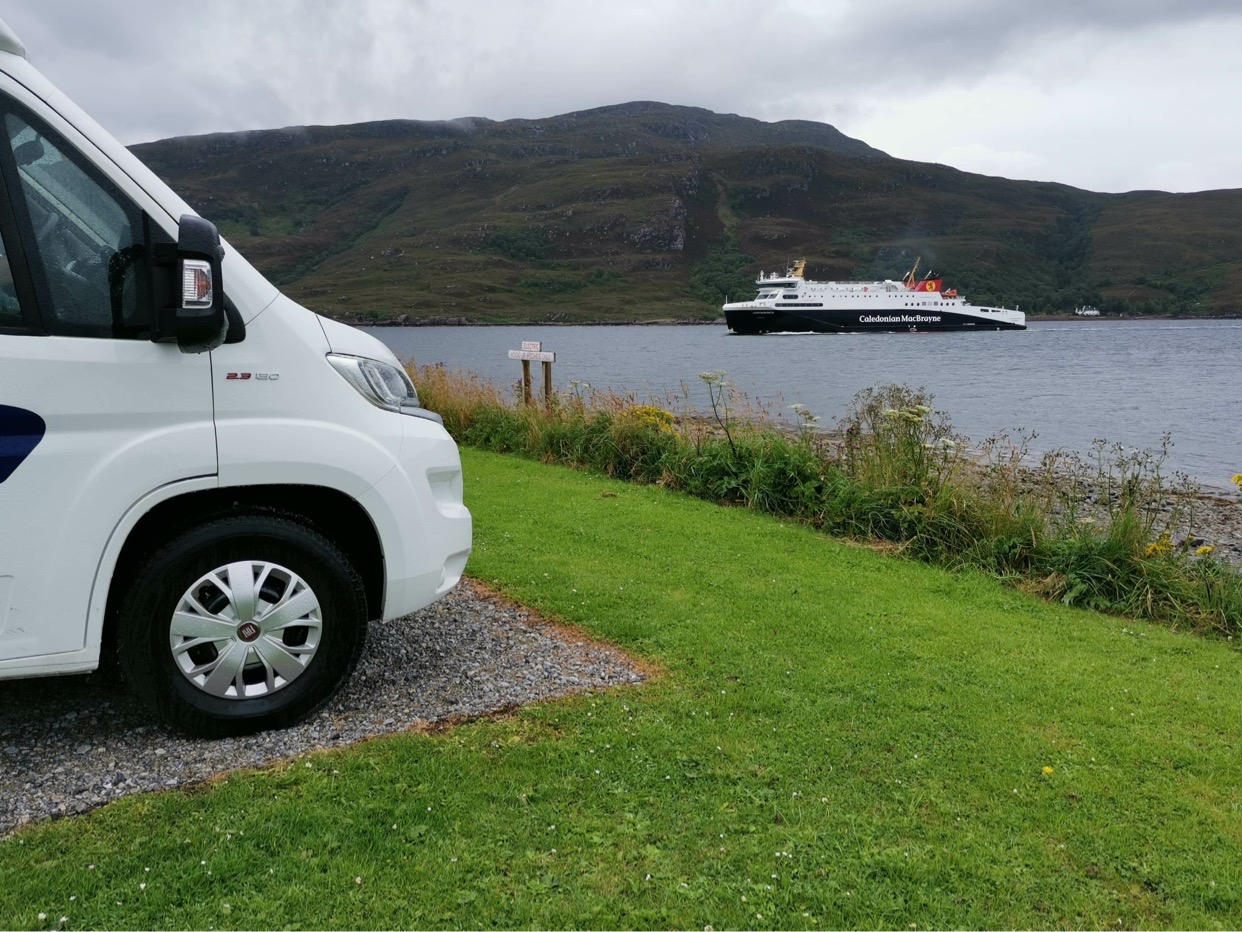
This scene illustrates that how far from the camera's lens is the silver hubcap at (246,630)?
354cm

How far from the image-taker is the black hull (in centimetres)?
8088

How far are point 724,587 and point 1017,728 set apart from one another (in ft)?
8.53

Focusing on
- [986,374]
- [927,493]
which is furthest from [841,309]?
[927,493]

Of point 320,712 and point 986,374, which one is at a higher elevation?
point 986,374

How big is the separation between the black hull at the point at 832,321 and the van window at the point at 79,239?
79.3 meters

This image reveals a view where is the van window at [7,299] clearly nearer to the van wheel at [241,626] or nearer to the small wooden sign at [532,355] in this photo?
the van wheel at [241,626]

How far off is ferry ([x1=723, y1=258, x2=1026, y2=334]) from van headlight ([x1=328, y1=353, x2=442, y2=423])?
7799 cm

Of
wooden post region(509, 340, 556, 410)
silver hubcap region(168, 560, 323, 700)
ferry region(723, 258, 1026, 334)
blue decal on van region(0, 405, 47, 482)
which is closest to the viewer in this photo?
blue decal on van region(0, 405, 47, 482)

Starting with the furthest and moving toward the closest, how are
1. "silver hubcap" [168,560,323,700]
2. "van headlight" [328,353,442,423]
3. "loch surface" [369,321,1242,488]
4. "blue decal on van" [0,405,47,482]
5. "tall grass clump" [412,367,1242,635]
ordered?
"loch surface" [369,321,1242,488]
"tall grass clump" [412,367,1242,635]
"van headlight" [328,353,442,423]
"silver hubcap" [168,560,323,700]
"blue decal on van" [0,405,47,482]

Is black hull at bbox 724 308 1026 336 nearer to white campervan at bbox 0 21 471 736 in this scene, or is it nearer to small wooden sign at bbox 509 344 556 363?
small wooden sign at bbox 509 344 556 363

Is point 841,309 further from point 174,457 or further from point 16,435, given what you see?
point 16,435

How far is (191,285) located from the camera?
323cm

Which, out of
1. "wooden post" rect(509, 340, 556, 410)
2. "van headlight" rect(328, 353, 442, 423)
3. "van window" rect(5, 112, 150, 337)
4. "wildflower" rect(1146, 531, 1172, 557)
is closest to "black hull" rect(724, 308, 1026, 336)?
"wooden post" rect(509, 340, 556, 410)

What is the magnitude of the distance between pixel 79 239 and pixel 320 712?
233 centimetres
